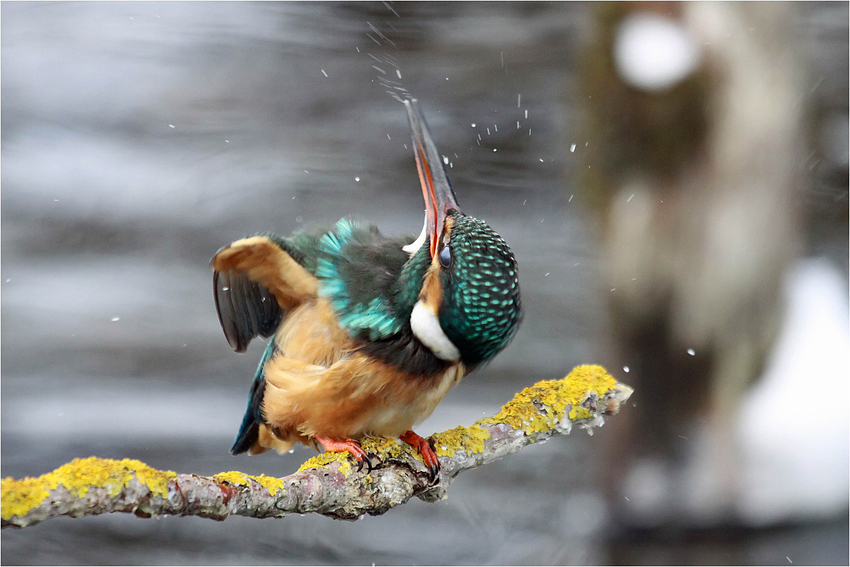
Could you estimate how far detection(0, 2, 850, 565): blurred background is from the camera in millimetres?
2098

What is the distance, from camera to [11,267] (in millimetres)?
2494

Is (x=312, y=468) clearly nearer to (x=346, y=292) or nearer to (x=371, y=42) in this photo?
(x=346, y=292)

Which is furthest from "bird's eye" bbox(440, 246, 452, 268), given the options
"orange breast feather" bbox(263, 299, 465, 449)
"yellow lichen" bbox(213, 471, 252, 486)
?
"yellow lichen" bbox(213, 471, 252, 486)

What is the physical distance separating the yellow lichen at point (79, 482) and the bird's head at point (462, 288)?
1.60 feet

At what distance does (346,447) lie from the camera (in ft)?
3.81

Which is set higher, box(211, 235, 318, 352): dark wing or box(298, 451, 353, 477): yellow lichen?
box(211, 235, 318, 352): dark wing

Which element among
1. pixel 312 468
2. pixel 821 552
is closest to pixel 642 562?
pixel 821 552

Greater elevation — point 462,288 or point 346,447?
point 462,288

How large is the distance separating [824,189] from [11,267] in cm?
303

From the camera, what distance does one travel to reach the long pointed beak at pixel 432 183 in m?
1.14

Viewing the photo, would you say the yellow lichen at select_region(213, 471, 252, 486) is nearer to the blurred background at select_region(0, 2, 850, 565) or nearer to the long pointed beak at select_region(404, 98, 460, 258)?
the long pointed beak at select_region(404, 98, 460, 258)

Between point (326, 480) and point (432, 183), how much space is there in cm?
55

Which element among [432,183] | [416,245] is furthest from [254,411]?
[432,183]

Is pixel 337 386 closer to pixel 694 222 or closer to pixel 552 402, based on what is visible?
pixel 552 402
